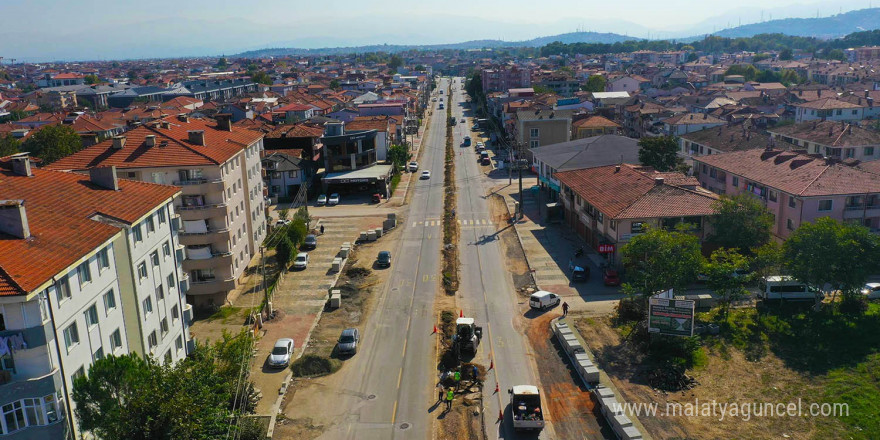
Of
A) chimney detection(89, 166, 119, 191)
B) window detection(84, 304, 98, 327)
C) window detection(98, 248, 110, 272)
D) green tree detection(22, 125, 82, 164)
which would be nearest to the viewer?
window detection(84, 304, 98, 327)

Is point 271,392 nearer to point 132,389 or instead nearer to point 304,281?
point 132,389

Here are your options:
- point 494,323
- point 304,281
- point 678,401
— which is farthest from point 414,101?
point 678,401

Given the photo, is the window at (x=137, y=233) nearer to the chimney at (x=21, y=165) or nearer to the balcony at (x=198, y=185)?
the chimney at (x=21, y=165)

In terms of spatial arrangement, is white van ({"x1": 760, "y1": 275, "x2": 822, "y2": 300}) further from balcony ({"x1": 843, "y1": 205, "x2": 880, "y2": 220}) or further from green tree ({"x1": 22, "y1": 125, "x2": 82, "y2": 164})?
green tree ({"x1": 22, "y1": 125, "x2": 82, "y2": 164})

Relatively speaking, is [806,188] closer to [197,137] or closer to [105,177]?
[197,137]

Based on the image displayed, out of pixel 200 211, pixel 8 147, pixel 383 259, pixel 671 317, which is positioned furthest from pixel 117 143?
pixel 8 147

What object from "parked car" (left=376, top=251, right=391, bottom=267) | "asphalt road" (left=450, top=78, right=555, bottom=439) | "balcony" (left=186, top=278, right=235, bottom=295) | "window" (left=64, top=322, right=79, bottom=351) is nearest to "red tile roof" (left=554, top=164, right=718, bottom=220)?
"asphalt road" (left=450, top=78, right=555, bottom=439)

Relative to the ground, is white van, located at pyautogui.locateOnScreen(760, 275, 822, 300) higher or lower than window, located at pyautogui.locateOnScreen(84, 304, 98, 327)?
lower

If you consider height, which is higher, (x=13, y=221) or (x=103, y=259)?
(x=13, y=221)
